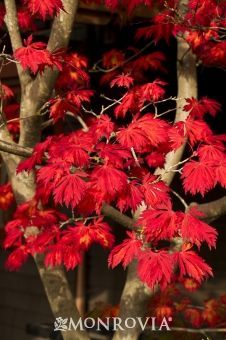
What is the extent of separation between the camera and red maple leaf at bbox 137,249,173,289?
3.29 m

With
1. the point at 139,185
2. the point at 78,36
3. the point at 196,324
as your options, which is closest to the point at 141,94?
the point at 139,185

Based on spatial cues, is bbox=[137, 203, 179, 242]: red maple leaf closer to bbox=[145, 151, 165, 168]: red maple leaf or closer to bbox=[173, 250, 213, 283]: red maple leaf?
bbox=[173, 250, 213, 283]: red maple leaf

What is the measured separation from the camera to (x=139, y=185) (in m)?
3.67

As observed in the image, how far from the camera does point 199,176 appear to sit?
134 inches

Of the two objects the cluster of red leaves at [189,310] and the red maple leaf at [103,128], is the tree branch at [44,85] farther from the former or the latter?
the cluster of red leaves at [189,310]

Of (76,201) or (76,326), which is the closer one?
(76,201)

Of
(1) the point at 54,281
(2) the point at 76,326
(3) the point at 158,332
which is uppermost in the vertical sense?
(1) the point at 54,281

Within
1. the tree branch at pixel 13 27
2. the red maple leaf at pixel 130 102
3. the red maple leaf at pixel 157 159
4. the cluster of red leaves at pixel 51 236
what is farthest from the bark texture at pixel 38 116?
the red maple leaf at pixel 157 159

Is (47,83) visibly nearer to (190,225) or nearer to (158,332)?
(190,225)

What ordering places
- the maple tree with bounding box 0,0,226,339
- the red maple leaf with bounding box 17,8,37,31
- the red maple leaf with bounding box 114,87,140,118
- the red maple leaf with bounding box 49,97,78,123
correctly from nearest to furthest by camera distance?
1. the maple tree with bounding box 0,0,226,339
2. the red maple leaf with bounding box 114,87,140,118
3. the red maple leaf with bounding box 49,97,78,123
4. the red maple leaf with bounding box 17,8,37,31

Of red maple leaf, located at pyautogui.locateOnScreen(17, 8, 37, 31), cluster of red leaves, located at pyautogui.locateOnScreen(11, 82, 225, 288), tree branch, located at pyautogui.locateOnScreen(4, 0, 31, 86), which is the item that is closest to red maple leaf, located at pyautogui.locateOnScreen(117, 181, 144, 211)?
cluster of red leaves, located at pyautogui.locateOnScreen(11, 82, 225, 288)

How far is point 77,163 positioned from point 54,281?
1350 millimetres

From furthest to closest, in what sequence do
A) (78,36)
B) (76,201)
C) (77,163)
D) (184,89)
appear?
(78,36)
(184,89)
(77,163)
(76,201)

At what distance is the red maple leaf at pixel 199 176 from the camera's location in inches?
132
